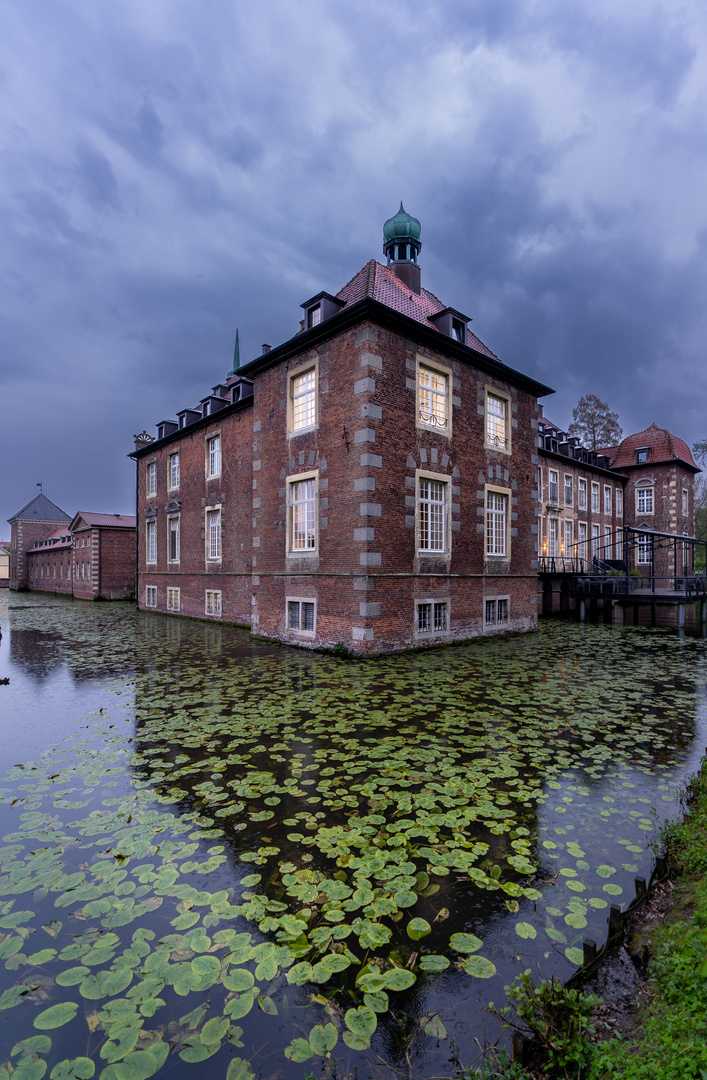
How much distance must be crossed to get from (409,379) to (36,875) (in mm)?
13110

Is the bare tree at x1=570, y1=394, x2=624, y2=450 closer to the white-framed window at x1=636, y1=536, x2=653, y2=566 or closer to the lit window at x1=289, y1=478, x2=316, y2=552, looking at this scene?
the white-framed window at x1=636, y1=536, x2=653, y2=566

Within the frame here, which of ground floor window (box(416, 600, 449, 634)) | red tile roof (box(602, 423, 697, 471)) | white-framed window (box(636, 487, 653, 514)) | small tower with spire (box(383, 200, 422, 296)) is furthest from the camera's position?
white-framed window (box(636, 487, 653, 514))

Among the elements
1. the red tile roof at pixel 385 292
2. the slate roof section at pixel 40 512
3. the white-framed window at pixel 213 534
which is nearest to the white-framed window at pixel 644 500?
the red tile roof at pixel 385 292

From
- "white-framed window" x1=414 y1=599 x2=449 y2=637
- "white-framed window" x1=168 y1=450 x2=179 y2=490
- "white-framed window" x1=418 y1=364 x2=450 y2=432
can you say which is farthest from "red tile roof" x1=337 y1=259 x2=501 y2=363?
"white-framed window" x1=168 y1=450 x2=179 y2=490

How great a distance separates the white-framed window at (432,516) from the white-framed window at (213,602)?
10.8 meters

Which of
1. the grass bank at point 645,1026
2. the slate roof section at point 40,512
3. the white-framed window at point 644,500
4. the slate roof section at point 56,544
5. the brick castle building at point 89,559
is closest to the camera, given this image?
the grass bank at point 645,1026

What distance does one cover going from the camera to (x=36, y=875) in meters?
3.63

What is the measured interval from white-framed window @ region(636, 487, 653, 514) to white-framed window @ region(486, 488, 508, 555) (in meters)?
26.8

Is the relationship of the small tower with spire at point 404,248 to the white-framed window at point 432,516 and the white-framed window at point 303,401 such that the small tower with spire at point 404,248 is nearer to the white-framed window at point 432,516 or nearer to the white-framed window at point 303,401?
the white-framed window at point 303,401

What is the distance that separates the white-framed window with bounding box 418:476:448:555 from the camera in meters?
14.5

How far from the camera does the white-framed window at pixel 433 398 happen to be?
47.6 feet

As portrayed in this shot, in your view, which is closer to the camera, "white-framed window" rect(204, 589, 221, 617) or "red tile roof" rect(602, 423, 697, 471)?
"white-framed window" rect(204, 589, 221, 617)

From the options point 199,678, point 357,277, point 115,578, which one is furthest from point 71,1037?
point 115,578

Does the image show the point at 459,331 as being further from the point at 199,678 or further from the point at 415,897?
the point at 415,897
